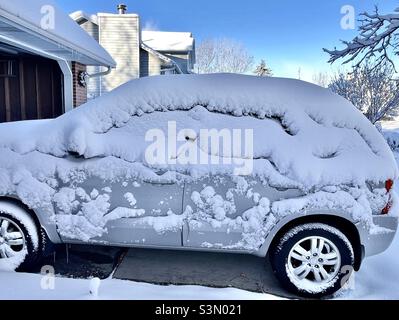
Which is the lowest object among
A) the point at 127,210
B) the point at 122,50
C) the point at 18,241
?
the point at 18,241

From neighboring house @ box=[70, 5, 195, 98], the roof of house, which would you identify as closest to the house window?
the roof of house

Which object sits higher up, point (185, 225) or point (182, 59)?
point (182, 59)

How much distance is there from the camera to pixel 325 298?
10.4ft

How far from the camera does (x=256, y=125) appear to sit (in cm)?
327

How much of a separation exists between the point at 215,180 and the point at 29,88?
8.15 metres

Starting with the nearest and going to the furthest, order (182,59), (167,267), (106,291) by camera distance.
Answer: (106,291)
(167,267)
(182,59)

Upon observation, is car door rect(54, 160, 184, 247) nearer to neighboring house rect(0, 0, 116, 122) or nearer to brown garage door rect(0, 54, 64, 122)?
neighboring house rect(0, 0, 116, 122)

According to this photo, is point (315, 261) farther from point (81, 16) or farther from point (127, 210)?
point (81, 16)

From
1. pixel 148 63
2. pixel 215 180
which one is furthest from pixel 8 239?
pixel 148 63

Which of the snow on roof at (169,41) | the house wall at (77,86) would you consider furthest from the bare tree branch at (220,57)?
the house wall at (77,86)

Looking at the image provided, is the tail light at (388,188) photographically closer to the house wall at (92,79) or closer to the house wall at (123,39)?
the house wall at (123,39)

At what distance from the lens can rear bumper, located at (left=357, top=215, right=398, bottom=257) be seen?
313 cm

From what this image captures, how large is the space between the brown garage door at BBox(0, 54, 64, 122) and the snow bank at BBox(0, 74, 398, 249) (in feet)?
21.1

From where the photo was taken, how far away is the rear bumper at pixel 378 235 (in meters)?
3.13
